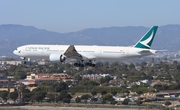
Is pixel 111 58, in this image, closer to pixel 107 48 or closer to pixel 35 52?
pixel 107 48

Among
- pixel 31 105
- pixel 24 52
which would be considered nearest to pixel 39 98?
pixel 31 105

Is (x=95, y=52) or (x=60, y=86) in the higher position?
(x=95, y=52)

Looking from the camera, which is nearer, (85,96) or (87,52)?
(87,52)

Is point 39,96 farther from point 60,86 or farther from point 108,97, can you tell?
point 60,86

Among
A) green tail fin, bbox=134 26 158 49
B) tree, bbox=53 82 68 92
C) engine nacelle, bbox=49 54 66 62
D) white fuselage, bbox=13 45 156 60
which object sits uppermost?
green tail fin, bbox=134 26 158 49

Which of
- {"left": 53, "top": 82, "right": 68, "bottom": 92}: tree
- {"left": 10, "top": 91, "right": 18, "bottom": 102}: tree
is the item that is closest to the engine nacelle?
{"left": 10, "top": 91, "right": 18, "bottom": 102}: tree

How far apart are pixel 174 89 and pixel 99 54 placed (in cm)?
7918

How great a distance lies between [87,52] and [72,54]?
2397 mm

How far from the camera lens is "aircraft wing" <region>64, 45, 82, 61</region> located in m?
95.4

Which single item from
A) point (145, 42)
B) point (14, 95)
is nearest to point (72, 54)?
point (145, 42)

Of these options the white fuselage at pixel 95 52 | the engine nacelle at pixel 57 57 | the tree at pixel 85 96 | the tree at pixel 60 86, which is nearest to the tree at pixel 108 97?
the tree at pixel 85 96

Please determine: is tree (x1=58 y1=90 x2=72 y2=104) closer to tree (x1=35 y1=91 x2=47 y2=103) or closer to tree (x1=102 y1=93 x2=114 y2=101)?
tree (x1=35 y1=91 x2=47 y2=103)

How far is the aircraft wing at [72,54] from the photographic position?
95.4 metres

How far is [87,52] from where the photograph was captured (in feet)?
318
